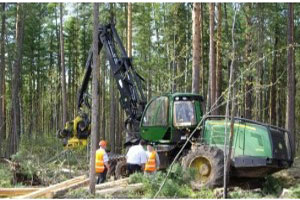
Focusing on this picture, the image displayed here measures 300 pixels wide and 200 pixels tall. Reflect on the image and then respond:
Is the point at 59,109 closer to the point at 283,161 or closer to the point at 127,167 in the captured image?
the point at 127,167

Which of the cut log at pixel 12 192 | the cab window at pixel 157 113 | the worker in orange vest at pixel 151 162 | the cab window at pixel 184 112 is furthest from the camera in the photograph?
the cab window at pixel 157 113

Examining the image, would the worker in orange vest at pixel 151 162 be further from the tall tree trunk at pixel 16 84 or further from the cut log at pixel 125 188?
the tall tree trunk at pixel 16 84

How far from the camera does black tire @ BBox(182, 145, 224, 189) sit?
11.5 metres

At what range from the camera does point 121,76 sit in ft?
50.1

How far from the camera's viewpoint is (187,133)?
13.5 meters

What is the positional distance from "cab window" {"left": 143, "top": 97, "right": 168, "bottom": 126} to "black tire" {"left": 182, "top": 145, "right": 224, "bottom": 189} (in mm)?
1760

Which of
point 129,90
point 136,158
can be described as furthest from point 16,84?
point 136,158

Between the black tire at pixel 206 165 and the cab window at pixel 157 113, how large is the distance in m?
1.76

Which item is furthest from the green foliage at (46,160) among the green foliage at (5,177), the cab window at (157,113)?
the cab window at (157,113)

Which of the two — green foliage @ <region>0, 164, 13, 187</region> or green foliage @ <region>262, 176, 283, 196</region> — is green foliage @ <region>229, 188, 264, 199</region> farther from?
green foliage @ <region>0, 164, 13, 187</region>

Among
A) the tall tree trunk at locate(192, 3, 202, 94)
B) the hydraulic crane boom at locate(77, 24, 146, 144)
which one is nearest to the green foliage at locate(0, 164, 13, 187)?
the hydraulic crane boom at locate(77, 24, 146, 144)

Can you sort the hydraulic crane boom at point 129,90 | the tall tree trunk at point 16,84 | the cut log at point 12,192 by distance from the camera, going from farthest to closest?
the tall tree trunk at point 16,84
the hydraulic crane boom at point 129,90
the cut log at point 12,192

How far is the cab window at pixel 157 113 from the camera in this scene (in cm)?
1355

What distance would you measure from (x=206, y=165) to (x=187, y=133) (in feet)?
5.71
